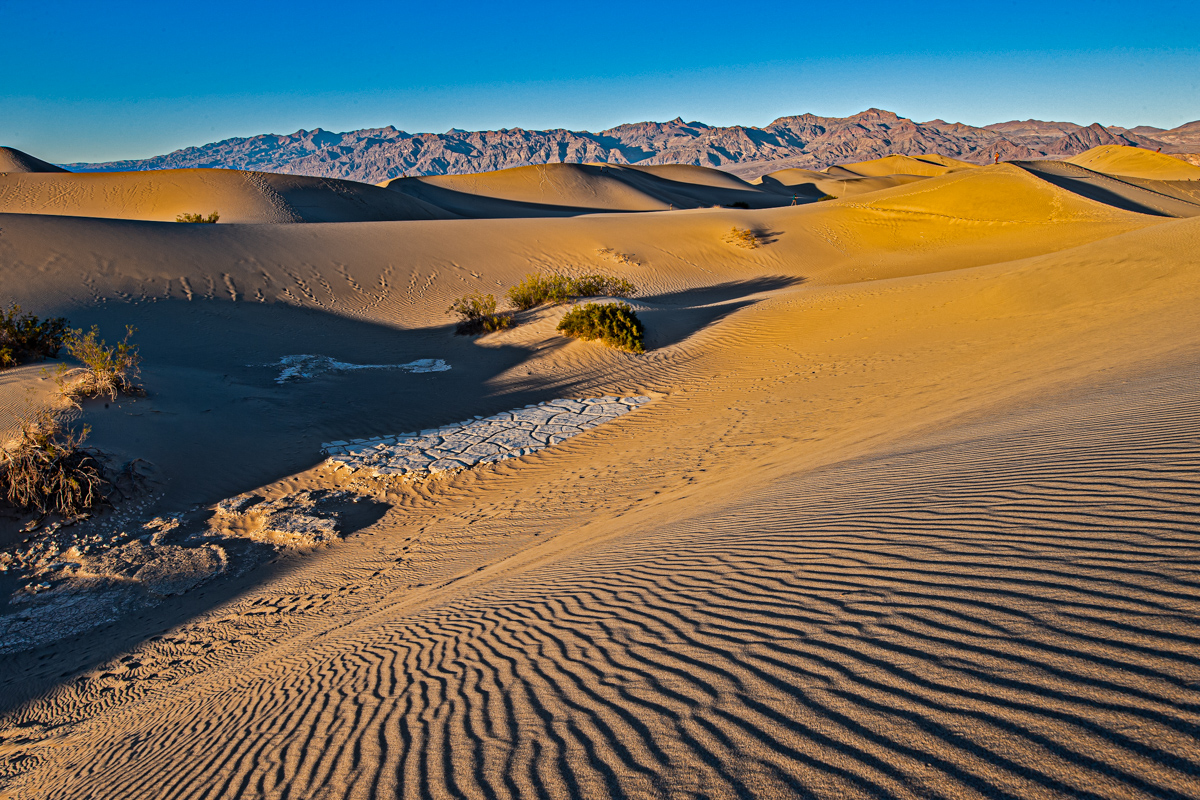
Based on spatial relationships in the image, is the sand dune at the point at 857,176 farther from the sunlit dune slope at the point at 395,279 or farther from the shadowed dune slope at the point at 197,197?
the shadowed dune slope at the point at 197,197

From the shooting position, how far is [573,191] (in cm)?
7181

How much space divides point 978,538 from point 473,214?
5505cm

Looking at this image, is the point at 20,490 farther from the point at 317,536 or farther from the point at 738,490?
the point at 738,490

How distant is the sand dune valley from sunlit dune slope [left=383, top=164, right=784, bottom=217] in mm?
50003

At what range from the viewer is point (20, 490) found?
6969 millimetres

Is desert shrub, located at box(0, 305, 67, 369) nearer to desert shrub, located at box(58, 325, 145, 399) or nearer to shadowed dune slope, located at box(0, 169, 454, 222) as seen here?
desert shrub, located at box(58, 325, 145, 399)

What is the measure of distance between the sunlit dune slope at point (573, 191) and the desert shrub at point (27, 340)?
52761 mm

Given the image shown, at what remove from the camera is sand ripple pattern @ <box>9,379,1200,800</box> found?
6.27 feet

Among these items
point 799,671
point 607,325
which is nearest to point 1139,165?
point 607,325

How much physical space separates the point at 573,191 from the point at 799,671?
7369 cm

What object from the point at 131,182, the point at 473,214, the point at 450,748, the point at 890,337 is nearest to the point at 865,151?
the point at 473,214

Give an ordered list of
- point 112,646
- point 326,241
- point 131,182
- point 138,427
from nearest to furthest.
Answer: point 112,646, point 138,427, point 326,241, point 131,182

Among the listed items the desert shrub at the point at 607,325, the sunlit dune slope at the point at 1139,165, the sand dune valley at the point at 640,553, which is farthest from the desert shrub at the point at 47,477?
the sunlit dune slope at the point at 1139,165

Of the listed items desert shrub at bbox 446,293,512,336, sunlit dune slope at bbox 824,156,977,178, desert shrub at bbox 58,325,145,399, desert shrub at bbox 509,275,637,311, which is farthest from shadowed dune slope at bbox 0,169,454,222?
sunlit dune slope at bbox 824,156,977,178
